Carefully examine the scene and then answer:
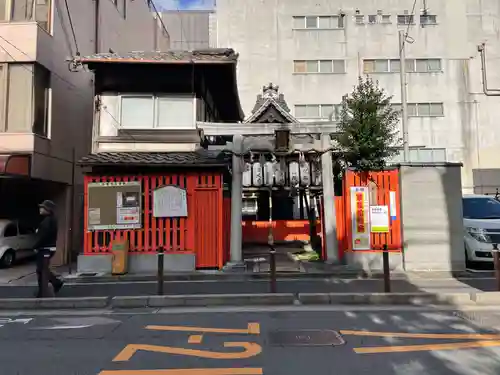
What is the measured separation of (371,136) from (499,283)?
541 centimetres

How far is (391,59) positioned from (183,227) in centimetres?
2459

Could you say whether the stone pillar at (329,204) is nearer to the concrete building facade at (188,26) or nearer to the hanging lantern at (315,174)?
the hanging lantern at (315,174)

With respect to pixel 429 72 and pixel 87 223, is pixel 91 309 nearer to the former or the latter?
pixel 87 223

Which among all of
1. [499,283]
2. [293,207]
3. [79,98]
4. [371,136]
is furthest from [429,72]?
[499,283]

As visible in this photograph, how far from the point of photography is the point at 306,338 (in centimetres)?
620

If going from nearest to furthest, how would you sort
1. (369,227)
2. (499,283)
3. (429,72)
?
(499,283) → (369,227) → (429,72)

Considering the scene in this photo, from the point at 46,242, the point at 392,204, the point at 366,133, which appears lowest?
the point at 46,242

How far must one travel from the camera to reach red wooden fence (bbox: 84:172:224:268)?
12.6 metres

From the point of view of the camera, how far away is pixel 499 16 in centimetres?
3162

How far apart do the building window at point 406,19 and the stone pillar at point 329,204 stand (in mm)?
22819

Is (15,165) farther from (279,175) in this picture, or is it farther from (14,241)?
(279,175)

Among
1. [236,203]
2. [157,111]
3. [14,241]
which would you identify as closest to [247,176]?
[236,203]

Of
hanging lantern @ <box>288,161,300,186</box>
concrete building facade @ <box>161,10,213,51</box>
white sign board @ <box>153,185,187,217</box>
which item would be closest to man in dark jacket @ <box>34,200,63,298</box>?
white sign board @ <box>153,185,187,217</box>

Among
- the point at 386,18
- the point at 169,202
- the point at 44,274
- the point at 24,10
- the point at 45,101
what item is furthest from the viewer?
the point at 386,18
